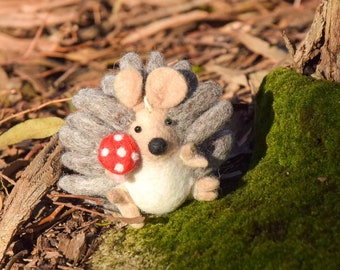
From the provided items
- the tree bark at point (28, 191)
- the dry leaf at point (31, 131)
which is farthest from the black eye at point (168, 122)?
the dry leaf at point (31, 131)

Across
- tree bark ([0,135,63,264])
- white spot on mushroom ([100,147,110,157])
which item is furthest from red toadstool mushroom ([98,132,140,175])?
tree bark ([0,135,63,264])

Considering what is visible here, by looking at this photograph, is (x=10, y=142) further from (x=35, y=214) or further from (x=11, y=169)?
(x=35, y=214)

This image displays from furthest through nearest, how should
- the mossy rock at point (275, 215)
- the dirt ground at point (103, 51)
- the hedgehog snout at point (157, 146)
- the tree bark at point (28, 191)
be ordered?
the dirt ground at point (103, 51), the tree bark at point (28, 191), the hedgehog snout at point (157, 146), the mossy rock at point (275, 215)

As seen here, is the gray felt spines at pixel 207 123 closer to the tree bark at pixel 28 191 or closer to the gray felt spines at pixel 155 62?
the gray felt spines at pixel 155 62

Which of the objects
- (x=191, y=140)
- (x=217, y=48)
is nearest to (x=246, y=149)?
(x=191, y=140)

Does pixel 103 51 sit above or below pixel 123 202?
above

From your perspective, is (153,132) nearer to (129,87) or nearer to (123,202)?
(129,87)

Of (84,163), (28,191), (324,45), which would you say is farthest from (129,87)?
(324,45)
